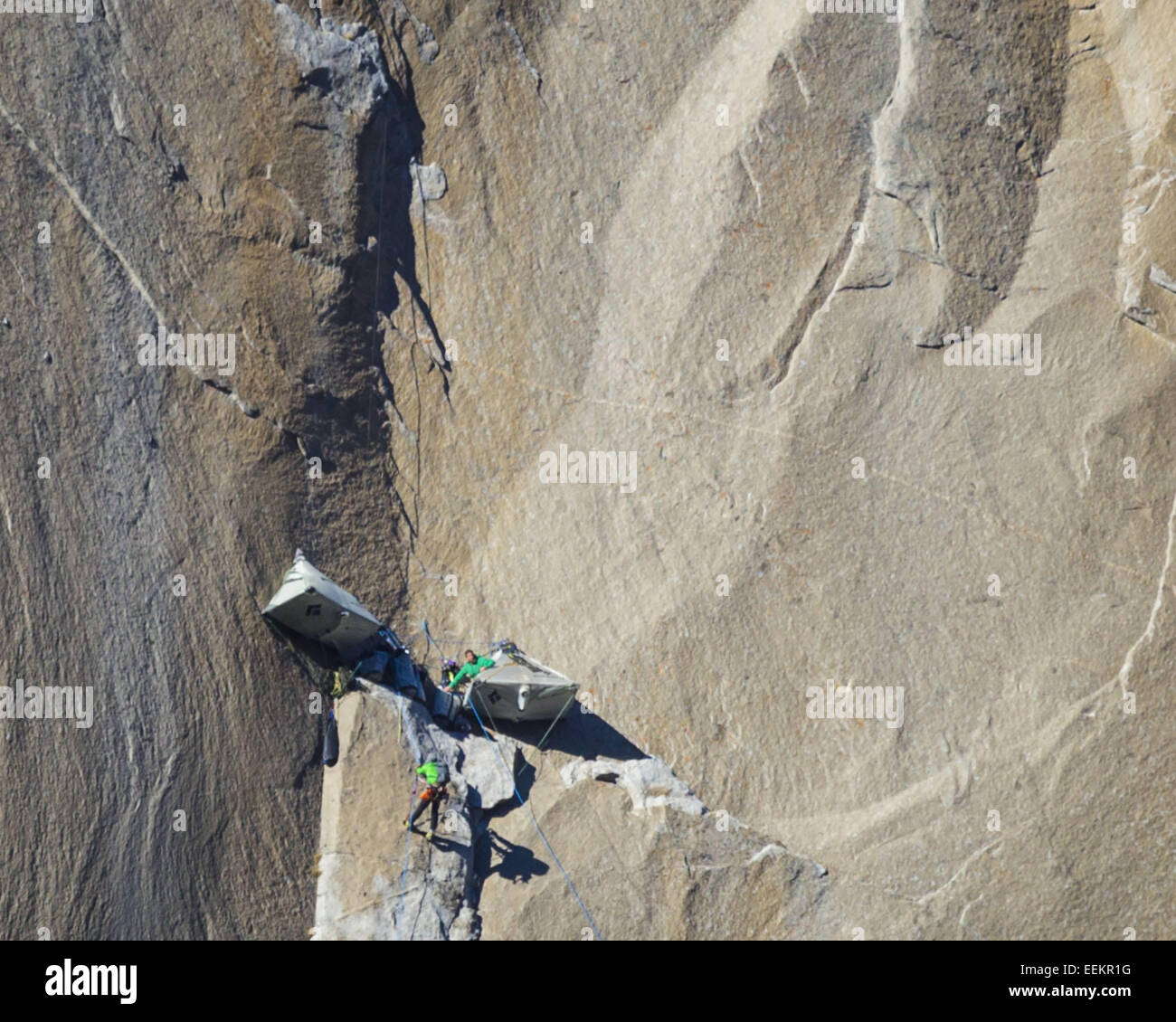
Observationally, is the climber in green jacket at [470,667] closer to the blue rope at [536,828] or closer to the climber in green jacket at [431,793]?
the blue rope at [536,828]

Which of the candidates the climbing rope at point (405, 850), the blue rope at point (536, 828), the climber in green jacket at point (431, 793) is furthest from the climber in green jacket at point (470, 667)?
the climber in green jacket at point (431, 793)

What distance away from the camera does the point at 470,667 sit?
14.6 metres

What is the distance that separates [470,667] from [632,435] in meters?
3.49

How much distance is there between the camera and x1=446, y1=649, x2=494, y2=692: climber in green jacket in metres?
14.6

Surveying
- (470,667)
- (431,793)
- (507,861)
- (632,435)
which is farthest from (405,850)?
(632,435)

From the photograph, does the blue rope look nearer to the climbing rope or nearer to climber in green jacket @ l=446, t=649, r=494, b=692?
climber in green jacket @ l=446, t=649, r=494, b=692

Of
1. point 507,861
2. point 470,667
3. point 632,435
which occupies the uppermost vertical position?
point 632,435

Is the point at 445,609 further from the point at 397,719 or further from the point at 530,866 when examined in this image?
the point at 530,866

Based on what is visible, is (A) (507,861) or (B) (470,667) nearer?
(A) (507,861)

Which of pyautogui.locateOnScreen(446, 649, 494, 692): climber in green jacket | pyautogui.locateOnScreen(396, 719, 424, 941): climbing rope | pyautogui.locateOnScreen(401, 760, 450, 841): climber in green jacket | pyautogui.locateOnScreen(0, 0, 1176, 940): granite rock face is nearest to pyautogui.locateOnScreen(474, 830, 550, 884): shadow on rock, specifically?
pyautogui.locateOnScreen(0, 0, 1176, 940): granite rock face

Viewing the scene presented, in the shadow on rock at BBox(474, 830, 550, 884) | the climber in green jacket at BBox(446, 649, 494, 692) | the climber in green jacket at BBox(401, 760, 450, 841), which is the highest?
the climber in green jacket at BBox(446, 649, 494, 692)

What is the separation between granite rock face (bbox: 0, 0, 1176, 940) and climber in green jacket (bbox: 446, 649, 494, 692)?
2.00ft

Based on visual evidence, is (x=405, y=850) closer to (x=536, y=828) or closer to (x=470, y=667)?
(x=536, y=828)

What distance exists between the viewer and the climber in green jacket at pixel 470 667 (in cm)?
1458
